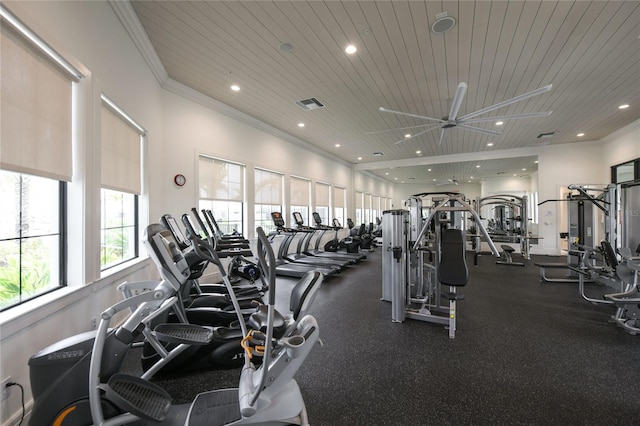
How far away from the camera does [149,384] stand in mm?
1618

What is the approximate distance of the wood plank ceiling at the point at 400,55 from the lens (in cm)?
271

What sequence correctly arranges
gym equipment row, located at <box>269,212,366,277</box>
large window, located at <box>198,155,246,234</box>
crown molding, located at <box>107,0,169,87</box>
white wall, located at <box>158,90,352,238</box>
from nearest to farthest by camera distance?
crown molding, located at <box>107,0,169,87</box>, white wall, located at <box>158,90,352,238</box>, large window, located at <box>198,155,246,234</box>, gym equipment row, located at <box>269,212,366,277</box>

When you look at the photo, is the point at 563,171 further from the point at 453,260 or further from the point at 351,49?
the point at 351,49

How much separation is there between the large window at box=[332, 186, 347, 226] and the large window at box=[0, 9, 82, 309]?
784cm

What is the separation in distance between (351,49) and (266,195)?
157 inches

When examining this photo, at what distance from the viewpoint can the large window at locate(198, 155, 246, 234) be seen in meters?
4.96

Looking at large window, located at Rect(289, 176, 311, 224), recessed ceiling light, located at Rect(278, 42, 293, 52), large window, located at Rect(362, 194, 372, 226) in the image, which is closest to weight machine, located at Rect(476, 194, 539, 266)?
large window, located at Rect(289, 176, 311, 224)

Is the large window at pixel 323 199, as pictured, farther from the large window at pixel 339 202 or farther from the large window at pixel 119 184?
the large window at pixel 119 184

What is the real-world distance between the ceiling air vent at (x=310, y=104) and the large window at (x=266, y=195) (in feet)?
6.18

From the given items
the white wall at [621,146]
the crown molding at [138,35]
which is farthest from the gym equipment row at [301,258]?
the white wall at [621,146]

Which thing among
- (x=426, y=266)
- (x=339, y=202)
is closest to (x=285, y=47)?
(x=426, y=266)

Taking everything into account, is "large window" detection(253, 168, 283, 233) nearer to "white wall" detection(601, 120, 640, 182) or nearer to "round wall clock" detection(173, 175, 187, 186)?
"round wall clock" detection(173, 175, 187, 186)

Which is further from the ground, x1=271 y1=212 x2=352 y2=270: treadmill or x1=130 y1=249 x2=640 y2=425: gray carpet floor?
x1=271 y1=212 x2=352 y2=270: treadmill

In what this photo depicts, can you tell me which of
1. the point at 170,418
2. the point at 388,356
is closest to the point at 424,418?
the point at 388,356
